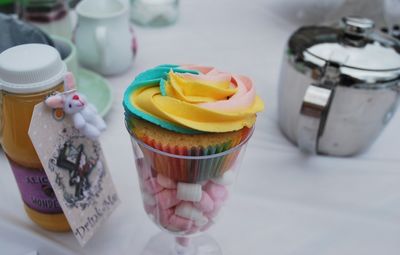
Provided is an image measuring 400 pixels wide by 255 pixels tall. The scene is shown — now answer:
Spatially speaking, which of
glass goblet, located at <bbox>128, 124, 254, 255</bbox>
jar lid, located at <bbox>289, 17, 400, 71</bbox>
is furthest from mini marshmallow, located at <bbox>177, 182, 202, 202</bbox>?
jar lid, located at <bbox>289, 17, 400, 71</bbox>

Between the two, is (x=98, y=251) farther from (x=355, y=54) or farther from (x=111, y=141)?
(x=355, y=54)

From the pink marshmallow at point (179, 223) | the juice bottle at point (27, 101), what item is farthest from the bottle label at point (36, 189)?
the pink marshmallow at point (179, 223)

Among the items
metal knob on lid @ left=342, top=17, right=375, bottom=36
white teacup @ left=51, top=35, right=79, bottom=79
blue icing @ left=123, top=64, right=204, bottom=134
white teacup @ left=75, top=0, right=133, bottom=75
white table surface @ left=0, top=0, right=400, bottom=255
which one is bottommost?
white table surface @ left=0, top=0, right=400, bottom=255

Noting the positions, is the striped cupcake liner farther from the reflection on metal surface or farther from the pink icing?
the reflection on metal surface

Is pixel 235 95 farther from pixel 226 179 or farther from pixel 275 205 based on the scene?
pixel 275 205

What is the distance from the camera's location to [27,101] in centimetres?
32

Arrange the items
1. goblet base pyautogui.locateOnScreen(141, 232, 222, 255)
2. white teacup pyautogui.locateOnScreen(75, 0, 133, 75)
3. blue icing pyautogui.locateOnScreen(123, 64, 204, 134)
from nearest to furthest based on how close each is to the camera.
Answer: blue icing pyautogui.locateOnScreen(123, 64, 204, 134), goblet base pyautogui.locateOnScreen(141, 232, 222, 255), white teacup pyautogui.locateOnScreen(75, 0, 133, 75)

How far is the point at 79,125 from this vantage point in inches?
13.5

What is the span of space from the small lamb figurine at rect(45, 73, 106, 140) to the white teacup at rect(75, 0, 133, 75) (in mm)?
235

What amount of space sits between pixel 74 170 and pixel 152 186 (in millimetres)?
73

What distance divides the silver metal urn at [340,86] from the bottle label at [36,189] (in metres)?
0.25

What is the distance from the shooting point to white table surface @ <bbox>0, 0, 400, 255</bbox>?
40 centimetres

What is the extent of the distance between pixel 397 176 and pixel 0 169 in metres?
0.41

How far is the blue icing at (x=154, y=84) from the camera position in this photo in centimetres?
29
